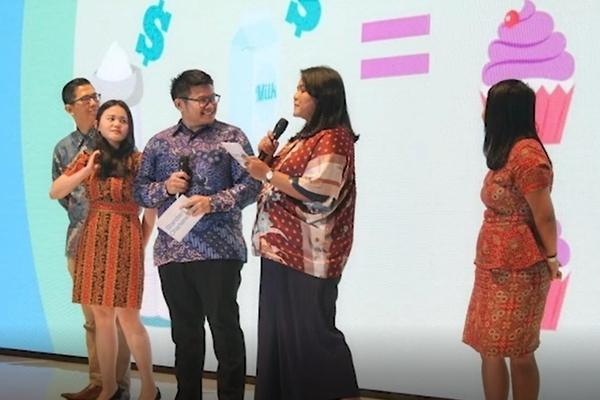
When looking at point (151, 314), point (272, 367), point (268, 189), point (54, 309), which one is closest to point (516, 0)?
point (268, 189)

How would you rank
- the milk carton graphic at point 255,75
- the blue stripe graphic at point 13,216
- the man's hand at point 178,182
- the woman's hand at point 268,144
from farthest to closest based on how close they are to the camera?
the blue stripe graphic at point 13,216 < the milk carton graphic at point 255,75 < the man's hand at point 178,182 < the woman's hand at point 268,144

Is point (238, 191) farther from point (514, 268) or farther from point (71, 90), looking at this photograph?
point (71, 90)

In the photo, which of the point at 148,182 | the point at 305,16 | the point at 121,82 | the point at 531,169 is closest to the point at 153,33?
the point at 121,82

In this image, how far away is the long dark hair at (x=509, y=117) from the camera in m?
3.41

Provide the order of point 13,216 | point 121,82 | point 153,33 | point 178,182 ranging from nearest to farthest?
point 178,182
point 153,33
point 121,82
point 13,216

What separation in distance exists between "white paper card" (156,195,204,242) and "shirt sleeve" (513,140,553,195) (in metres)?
1.16

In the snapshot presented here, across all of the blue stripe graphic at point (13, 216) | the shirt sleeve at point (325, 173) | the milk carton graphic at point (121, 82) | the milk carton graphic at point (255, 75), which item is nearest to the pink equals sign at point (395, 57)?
the milk carton graphic at point (255, 75)

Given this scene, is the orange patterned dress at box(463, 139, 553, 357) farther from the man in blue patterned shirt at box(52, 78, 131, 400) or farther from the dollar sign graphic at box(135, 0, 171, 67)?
the dollar sign graphic at box(135, 0, 171, 67)

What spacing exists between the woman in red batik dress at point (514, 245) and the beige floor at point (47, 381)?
1.10m

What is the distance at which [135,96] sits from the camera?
532 cm

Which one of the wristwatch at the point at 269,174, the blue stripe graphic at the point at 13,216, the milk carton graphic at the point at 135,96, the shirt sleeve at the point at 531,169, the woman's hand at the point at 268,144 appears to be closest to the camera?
the shirt sleeve at the point at 531,169

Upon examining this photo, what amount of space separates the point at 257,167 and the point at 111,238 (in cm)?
99

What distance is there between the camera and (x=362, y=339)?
449 centimetres

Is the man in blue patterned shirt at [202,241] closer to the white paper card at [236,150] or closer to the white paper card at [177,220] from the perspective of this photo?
the white paper card at [177,220]
